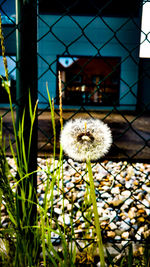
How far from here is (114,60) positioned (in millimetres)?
11148

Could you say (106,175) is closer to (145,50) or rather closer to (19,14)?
(145,50)

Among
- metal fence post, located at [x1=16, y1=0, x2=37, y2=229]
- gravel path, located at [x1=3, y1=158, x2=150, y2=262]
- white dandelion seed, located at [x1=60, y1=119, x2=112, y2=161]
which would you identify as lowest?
gravel path, located at [x1=3, y1=158, x2=150, y2=262]

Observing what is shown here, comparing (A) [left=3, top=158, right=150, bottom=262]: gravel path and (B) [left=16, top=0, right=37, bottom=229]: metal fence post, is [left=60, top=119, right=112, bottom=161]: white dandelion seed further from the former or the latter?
(A) [left=3, top=158, right=150, bottom=262]: gravel path

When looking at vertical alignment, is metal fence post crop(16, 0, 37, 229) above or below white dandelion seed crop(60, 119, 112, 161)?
above

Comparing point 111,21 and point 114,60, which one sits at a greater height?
point 111,21

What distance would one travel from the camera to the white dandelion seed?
60 centimetres

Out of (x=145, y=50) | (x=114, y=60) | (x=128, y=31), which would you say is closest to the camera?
(x=145, y=50)

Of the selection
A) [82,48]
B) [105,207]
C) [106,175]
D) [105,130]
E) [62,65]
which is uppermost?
[82,48]

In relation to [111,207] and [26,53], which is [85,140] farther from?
[111,207]

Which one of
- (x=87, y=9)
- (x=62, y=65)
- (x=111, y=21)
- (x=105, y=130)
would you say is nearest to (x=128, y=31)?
(x=111, y=21)

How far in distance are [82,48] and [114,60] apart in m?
1.51

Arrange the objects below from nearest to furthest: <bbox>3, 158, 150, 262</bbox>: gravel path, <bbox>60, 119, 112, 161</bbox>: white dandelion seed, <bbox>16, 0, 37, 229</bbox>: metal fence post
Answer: <bbox>60, 119, 112, 161</bbox>: white dandelion seed → <bbox>16, 0, 37, 229</bbox>: metal fence post → <bbox>3, 158, 150, 262</bbox>: gravel path

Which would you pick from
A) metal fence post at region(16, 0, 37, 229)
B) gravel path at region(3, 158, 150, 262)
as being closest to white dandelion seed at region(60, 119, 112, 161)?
metal fence post at region(16, 0, 37, 229)

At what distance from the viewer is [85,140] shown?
1.95 ft
